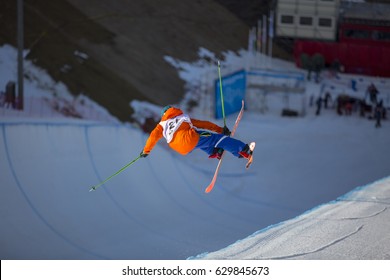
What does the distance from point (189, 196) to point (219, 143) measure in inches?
137

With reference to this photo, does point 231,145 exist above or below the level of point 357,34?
below

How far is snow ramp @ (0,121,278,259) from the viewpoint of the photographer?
7.52 meters

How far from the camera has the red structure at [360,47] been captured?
1126 centimetres

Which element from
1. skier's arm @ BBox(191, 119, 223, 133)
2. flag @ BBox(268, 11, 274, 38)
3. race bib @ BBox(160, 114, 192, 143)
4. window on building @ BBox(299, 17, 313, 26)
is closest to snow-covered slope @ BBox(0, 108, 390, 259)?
skier's arm @ BBox(191, 119, 223, 133)

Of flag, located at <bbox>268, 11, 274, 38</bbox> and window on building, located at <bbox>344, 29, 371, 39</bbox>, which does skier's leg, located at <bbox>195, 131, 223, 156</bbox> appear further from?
flag, located at <bbox>268, 11, 274, 38</bbox>

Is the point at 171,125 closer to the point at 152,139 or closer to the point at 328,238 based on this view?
the point at 152,139

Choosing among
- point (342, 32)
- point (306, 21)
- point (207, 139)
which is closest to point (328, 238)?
point (207, 139)

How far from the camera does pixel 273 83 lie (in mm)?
12984

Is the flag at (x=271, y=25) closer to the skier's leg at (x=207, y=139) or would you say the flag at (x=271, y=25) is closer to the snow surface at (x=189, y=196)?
the snow surface at (x=189, y=196)

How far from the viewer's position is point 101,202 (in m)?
8.47

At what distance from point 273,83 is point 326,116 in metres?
1.24

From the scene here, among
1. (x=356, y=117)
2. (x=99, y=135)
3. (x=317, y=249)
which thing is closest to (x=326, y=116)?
(x=356, y=117)

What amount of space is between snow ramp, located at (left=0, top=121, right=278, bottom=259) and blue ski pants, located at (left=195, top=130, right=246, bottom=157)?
70.7 inches

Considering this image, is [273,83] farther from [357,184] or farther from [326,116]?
[357,184]
